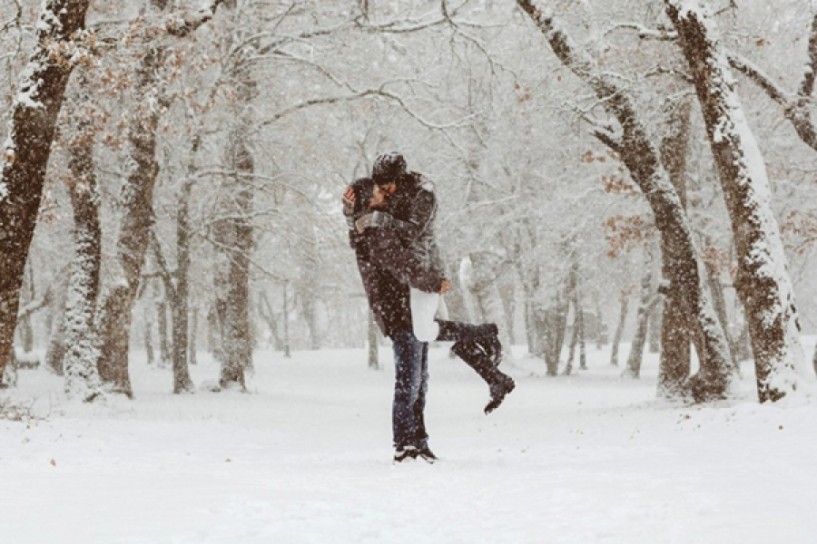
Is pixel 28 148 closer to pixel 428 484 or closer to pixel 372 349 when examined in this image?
pixel 428 484

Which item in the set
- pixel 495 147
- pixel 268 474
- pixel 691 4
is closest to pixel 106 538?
pixel 268 474

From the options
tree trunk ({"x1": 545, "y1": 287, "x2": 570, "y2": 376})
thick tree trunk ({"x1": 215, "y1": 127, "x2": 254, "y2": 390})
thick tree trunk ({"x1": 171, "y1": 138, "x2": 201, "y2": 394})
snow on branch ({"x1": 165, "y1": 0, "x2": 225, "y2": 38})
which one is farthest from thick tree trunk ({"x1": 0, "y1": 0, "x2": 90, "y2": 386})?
tree trunk ({"x1": 545, "y1": 287, "x2": 570, "y2": 376})

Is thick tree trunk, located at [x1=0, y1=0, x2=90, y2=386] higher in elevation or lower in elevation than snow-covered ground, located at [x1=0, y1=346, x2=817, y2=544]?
higher

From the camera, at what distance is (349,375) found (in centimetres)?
3116

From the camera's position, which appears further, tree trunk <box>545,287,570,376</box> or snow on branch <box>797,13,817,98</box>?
tree trunk <box>545,287,570,376</box>

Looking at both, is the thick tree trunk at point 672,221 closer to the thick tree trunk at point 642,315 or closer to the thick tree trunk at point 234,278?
the thick tree trunk at point 234,278

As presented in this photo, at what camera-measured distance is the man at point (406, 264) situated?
605 centimetres

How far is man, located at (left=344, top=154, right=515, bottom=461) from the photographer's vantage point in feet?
19.8

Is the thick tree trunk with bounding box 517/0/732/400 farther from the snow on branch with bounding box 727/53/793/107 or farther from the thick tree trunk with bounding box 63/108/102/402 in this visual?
the thick tree trunk with bounding box 63/108/102/402

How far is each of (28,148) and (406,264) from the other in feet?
14.7

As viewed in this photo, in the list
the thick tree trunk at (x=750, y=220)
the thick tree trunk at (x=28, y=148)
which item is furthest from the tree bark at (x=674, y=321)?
the thick tree trunk at (x=28, y=148)

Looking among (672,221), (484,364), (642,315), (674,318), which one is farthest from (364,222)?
(642,315)

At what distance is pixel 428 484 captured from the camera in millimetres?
5020

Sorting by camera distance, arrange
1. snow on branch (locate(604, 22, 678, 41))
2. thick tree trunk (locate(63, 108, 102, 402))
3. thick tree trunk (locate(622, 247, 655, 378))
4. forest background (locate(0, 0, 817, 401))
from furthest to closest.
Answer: thick tree trunk (locate(622, 247, 655, 378))
thick tree trunk (locate(63, 108, 102, 402))
snow on branch (locate(604, 22, 678, 41))
forest background (locate(0, 0, 817, 401))
